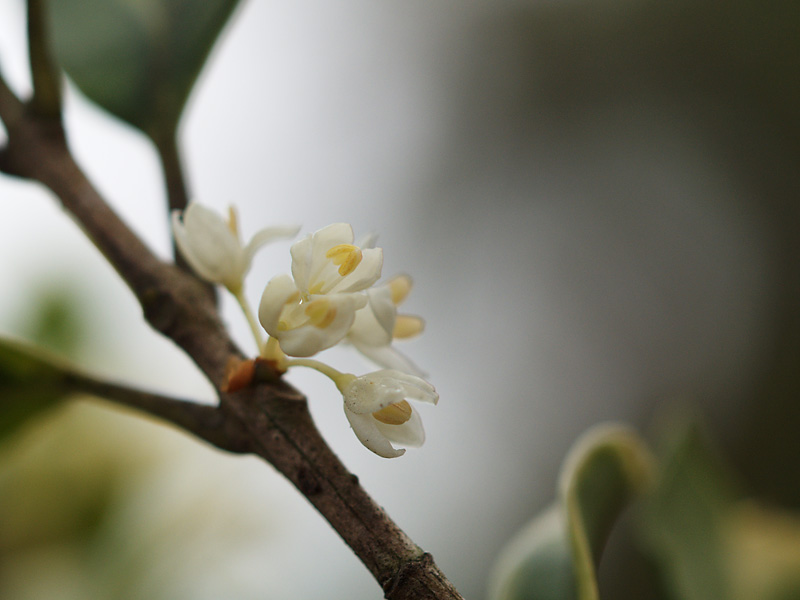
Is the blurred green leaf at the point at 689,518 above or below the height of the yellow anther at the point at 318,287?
below

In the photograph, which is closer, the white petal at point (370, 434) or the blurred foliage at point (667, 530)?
the white petal at point (370, 434)

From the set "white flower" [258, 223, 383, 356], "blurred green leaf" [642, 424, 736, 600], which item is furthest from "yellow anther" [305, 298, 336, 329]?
"blurred green leaf" [642, 424, 736, 600]

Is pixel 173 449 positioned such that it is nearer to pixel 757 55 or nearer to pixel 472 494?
pixel 472 494

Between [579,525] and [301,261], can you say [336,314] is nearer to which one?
[301,261]

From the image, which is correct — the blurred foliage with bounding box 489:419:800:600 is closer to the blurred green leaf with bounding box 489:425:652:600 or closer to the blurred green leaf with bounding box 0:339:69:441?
the blurred green leaf with bounding box 489:425:652:600

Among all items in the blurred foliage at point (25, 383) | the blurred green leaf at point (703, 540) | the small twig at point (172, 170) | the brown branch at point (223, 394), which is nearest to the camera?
the brown branch at point (223, 394)

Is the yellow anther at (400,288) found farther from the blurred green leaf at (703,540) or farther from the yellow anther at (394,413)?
the blurred green leaf at (703,540)

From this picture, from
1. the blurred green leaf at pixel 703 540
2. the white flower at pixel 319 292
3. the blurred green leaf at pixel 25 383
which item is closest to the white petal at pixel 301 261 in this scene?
the white flower at pixel 319 292
